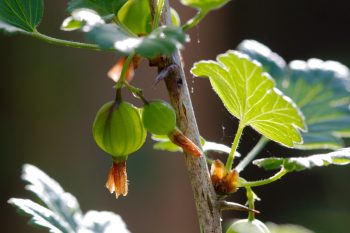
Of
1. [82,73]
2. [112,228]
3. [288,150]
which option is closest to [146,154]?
[82,73]

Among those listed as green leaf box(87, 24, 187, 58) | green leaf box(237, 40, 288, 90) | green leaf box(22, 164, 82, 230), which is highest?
green leaf box(237, 40, 288, 90)

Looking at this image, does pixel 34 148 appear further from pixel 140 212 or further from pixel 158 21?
pixel 158 21

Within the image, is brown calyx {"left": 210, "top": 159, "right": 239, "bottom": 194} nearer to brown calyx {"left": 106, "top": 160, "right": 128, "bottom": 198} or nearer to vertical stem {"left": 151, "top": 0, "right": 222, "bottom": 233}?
vertical stem {"left": 151, "top": 0, "right": 222, "bottom": 233}

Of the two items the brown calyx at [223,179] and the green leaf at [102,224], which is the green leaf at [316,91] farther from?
the green leaf at [102,224]

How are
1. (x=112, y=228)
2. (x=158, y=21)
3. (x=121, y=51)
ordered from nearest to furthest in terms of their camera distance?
(x=121, y=51) < (x=158, y=21) < (x=112, y=228)

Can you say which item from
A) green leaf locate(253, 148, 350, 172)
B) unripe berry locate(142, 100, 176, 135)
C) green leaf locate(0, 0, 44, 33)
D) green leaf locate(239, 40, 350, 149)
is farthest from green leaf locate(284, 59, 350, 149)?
green leaf locate(0, 0, 44, 33)

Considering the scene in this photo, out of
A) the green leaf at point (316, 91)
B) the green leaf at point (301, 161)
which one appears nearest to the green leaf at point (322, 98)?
the green leaf at point (316, 91)

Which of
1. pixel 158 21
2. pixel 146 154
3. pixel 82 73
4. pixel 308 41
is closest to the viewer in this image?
pixel 158 21
